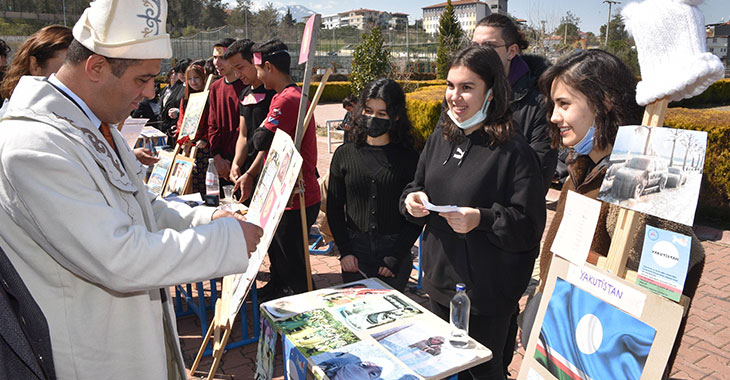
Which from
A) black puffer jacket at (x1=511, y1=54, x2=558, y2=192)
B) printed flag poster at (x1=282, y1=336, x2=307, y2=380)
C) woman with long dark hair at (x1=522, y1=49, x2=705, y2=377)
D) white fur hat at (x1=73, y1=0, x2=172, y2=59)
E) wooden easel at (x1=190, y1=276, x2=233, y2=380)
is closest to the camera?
white fur hat at (x1=73, y1=0, x2=172, y2=59)

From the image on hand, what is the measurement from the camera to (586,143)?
1.85m

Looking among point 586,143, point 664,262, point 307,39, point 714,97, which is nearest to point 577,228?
point 664,262

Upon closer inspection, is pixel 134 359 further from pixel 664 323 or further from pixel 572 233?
pixel 664 323

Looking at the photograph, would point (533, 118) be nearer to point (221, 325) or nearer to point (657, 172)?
point (657, 172)

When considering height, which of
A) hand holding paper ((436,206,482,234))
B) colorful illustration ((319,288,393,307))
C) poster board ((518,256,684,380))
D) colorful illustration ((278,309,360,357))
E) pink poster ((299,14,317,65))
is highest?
pink poster ((299,14,317,65))

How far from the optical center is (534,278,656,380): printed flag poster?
147 centimetres

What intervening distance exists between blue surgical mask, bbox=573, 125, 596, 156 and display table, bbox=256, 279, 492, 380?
0.88m

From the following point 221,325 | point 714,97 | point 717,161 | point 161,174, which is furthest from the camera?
point 714,97

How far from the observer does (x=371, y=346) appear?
199 cm

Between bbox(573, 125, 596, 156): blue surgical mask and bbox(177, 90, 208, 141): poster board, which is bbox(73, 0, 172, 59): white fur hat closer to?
bbox(573, 125, 596, 156): blue surgical mask

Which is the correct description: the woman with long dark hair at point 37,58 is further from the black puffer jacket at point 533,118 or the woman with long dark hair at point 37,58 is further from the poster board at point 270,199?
the black puffer jacket at point 533,118

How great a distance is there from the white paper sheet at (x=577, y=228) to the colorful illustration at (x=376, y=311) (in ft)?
2.73

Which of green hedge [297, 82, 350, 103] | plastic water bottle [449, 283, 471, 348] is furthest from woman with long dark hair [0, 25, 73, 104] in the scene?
green hedge [297, 82, 350, 103]

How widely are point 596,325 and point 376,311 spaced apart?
3.23 feet
